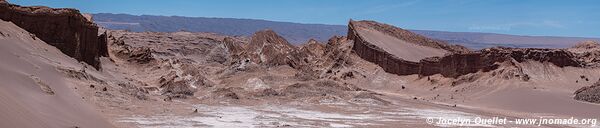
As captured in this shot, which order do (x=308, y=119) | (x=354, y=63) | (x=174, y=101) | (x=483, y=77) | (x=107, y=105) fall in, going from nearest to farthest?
(x=107, y=105)
(x=308, y=119)
(x=174, y=101)
(x=483, y=77)
(x=354, y=63)

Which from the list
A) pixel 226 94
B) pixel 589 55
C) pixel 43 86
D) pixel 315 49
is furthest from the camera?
pixel 315 49

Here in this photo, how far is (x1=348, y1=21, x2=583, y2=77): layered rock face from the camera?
101 ft

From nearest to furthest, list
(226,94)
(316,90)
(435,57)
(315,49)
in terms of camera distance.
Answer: (226,94) → (316,90) → (435,57) → (315,49)

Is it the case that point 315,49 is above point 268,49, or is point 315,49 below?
below

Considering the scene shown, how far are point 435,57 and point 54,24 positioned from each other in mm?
19612

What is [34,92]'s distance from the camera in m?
11.8

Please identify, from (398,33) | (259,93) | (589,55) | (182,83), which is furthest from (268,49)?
(589,55)

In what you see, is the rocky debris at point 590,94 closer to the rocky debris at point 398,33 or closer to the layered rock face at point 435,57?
the layered rock face at point 435,57

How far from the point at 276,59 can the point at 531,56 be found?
1291cm

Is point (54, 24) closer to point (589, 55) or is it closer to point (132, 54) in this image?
point (132, 54)

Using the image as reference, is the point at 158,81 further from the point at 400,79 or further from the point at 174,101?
the point at 400,79

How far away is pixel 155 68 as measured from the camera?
106ft

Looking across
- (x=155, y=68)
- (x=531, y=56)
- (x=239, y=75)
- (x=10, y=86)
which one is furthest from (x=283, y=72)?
(x=10, y=86)

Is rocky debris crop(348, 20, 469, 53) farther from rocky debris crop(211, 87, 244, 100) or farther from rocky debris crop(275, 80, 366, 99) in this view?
rocky debris crop(211, 87, 244, 100)
